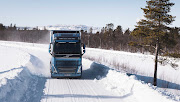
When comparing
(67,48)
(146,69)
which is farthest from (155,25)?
(67,48)

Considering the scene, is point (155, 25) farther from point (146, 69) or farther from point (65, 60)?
point (65, 60)

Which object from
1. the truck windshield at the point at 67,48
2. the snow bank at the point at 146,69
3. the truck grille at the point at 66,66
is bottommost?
the snow bank at the point at 146,69

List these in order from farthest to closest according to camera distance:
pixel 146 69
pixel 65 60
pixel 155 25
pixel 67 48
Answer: pixel 146 69 → pixel 155 25 → pixel 67 48 → pixel 65 60

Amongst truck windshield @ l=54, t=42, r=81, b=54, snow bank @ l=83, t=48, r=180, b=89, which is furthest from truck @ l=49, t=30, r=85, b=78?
snow bank @ l=83, t=48, r=180, b=89

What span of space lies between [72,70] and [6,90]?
5.53 m

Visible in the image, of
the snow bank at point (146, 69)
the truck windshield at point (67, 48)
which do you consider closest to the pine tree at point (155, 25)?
the snow bank at point (146, 69)

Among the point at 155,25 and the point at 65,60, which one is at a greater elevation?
the point at 155,25

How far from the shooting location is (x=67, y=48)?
41.3ft

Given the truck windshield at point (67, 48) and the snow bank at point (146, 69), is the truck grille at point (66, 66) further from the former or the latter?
the snow bank at point (146, 69)

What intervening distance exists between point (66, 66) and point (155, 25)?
51.1 ft

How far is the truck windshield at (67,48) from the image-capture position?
40.8ft

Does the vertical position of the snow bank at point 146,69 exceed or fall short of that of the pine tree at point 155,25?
it falls short

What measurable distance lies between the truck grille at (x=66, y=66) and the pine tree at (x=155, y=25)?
13364mm

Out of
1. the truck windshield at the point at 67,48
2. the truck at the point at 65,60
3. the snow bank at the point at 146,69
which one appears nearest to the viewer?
the truck at the point at 65,60
